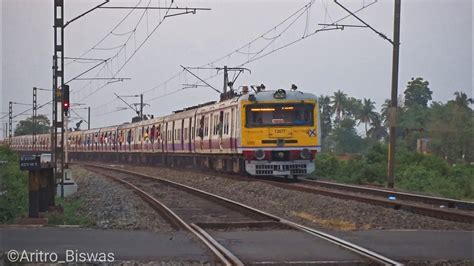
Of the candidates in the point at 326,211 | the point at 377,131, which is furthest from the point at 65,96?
the point at 377,131

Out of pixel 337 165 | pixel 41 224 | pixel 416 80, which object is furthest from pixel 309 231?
pixel 416 80

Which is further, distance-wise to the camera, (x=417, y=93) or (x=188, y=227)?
(x=417, y=93)

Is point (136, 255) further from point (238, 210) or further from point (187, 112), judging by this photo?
point (187, 112)

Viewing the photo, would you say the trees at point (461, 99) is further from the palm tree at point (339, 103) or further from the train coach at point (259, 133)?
the train coach at point (259, 133)

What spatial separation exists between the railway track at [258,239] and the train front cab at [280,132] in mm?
8638

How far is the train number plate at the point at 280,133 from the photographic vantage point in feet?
87.0

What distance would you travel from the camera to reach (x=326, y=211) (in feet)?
55.0

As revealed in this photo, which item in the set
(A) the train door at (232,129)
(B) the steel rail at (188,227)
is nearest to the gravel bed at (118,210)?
(B) the steel rail at (188,227)

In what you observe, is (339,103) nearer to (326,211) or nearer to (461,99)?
(461,99)

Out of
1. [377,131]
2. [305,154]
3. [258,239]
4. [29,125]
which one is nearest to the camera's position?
[258,239]

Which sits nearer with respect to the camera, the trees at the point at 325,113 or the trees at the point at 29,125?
the trees at the point at 325,113

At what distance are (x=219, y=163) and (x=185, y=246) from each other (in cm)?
2195

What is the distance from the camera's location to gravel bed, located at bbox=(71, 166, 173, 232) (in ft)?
45.0

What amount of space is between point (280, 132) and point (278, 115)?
0.63 metres
